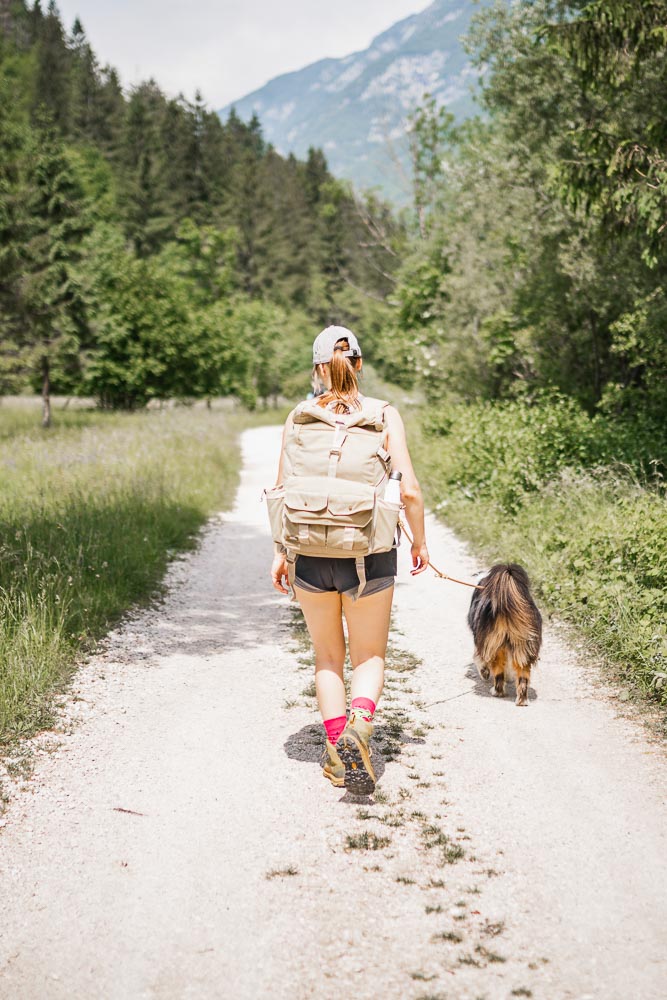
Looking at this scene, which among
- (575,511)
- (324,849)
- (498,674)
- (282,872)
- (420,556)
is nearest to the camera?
(282,872)

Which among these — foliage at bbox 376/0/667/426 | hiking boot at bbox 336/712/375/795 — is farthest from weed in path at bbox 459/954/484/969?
foliage at bbox 376/0/667/426

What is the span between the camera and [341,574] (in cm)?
388

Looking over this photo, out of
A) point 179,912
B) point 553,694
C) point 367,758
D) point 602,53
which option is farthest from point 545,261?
point 179,912

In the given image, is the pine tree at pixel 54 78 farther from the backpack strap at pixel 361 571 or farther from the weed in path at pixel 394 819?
the weed in path at pixel 394 819

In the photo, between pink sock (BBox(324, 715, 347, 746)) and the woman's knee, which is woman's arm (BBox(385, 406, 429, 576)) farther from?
pink sock (BBox(324, 715, 347, 746))

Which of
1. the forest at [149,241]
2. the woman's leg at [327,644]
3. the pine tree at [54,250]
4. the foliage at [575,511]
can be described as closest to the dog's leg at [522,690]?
the foliage at [575,511]

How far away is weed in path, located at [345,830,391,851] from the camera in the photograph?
3.54 metres

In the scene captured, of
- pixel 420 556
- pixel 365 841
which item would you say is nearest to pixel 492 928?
pixel 365 841

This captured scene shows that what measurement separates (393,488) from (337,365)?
637mm

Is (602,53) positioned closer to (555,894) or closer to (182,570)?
(182,570)

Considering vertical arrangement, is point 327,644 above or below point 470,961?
above

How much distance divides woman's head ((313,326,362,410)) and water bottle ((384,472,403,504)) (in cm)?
39

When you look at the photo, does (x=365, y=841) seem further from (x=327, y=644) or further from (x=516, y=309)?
(x=516, y=309)

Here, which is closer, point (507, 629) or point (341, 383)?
point (341, 383)
